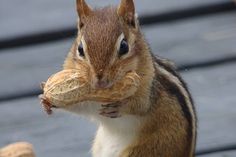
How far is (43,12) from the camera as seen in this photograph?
285 centimetres

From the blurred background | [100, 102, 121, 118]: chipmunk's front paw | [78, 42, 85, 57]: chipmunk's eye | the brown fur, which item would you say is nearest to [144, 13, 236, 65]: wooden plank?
the blurred background

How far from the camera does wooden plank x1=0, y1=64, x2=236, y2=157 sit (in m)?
2.41

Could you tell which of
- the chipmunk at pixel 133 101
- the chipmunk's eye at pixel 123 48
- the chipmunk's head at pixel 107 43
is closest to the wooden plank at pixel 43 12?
the chipmunk at pixel 133 101

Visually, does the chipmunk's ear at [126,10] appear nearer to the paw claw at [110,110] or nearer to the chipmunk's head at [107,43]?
the chipmunk's head at [107,43]

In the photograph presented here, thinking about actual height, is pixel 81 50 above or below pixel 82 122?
above

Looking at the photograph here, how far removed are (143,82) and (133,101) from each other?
0.14ft

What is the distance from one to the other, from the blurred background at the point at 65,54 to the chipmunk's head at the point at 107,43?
0.37m

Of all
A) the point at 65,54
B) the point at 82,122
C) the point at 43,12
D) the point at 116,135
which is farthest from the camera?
the point at 43,12

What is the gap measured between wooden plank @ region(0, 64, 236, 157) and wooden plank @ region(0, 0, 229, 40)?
269 mm

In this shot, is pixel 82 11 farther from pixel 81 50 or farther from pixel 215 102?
pixel 215 102

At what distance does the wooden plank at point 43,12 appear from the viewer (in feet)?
9.04

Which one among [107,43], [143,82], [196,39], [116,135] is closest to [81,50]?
[107,43]

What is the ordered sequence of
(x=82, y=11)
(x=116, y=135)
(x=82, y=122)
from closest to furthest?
(x=82, y=11) → (x=116, y=135) → (x=82, y=122)

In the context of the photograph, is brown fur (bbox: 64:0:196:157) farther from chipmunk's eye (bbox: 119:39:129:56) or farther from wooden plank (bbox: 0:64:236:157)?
wooden plank (bbox: 0:64:236:157)
